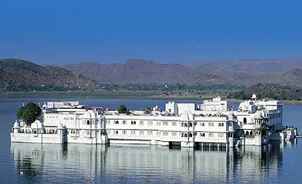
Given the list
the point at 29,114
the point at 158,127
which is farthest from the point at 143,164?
the point at 29,114

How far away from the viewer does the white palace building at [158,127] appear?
5938 centimetres

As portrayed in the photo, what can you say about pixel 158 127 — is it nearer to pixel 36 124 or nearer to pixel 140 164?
pixel 36 124

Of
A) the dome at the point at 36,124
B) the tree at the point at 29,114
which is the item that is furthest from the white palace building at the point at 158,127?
the tree at the point at 29,114

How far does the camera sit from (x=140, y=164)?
168 ft

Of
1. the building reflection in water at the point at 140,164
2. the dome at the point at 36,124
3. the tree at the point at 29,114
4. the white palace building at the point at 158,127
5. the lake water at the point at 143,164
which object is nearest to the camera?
the lake water at the point at 143,164

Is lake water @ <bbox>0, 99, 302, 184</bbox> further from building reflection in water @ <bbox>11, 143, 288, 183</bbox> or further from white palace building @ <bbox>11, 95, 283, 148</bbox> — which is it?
white palace building @ <bbox>11, 95, 283, 148</bbox>

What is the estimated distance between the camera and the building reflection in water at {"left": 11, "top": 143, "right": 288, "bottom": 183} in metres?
46.2

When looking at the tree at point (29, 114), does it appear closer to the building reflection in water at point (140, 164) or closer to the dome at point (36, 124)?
the dome at point (36, 124)

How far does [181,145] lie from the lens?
197 feet

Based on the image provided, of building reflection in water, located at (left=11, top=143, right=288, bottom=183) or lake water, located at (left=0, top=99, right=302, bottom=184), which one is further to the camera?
building reflection in water, located at (left=11, top=143, right=288, bottom=183)

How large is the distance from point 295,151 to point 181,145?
840cm

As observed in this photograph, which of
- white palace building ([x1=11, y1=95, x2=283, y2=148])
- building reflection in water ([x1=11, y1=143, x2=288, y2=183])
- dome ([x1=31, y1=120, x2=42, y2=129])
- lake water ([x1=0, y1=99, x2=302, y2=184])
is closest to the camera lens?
lake water ([x1=0, y1=99, x2=302, y2=184])

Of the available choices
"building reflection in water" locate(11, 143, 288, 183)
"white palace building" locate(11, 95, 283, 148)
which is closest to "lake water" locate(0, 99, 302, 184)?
"building reflection in water" locate(11, 143, 288, 183)

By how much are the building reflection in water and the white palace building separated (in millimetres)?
1218
